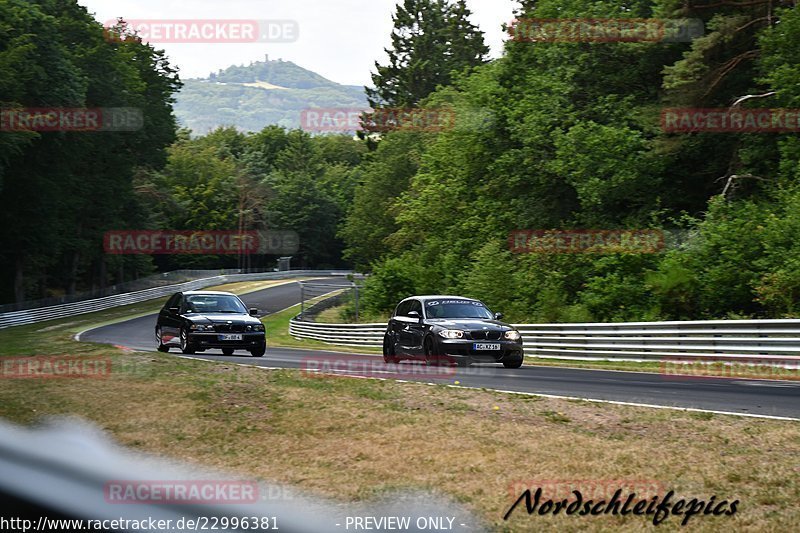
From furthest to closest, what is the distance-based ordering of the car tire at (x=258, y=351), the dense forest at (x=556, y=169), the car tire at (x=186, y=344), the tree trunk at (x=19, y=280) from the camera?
the tree trunk at (x=19, y=280)
the dense forest at (x=556, y=169)
the car tire at (x=258, y=351)
the car tire at (x=186, y=344)

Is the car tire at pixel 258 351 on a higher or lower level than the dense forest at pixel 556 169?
lower

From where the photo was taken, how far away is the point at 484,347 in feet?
63.1

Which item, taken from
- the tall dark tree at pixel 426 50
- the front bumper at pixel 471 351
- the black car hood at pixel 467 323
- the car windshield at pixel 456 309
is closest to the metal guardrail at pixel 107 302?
the tall dark tree at pixel 426 50

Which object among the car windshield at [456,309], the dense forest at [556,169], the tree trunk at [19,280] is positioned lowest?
the tree trunk at [19,280]

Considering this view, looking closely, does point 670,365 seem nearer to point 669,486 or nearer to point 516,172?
point 669,486

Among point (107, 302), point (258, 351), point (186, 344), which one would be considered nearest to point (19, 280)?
point (107, 302)

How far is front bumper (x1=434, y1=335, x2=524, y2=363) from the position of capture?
1917 cm

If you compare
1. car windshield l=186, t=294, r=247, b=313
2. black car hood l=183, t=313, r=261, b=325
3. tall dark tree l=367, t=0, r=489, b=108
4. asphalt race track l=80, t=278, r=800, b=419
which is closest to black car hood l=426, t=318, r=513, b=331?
asphalt race track l=80, t=278, r=800, b=419

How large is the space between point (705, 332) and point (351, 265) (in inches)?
4674

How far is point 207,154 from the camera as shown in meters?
136

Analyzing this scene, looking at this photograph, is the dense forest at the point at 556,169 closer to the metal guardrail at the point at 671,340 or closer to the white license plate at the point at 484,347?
the metal guardrail at the point at 671,340

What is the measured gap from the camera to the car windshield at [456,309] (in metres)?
20.5

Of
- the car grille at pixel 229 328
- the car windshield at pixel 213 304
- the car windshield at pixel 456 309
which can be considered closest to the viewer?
the car windshield at pixel 456 309

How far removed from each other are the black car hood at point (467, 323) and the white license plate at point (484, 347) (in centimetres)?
35
